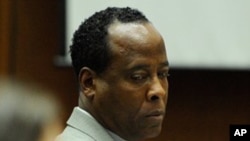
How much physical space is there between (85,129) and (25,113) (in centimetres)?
47

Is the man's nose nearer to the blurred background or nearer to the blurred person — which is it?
the blurred person

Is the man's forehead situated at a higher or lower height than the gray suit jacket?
higher

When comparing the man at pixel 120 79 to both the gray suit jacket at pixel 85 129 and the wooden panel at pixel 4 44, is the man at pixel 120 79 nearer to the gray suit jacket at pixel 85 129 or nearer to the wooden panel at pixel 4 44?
the gray suit jacket at pixel 85 129

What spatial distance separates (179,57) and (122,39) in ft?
5.27

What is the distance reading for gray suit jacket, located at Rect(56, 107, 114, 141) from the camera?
111 centimetres

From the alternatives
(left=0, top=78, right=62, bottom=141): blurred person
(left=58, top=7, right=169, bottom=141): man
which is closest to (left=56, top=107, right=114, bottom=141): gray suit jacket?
(left=58, top=7, right=169, bottom=141): man

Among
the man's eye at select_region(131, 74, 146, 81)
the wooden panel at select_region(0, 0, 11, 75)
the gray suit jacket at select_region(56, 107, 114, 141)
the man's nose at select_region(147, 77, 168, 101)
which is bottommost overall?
the gray suit jacket at select_region(56, 107, 114, 141)

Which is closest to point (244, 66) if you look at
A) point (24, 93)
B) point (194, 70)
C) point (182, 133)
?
point (194, 70)

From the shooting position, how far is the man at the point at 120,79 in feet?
3.78

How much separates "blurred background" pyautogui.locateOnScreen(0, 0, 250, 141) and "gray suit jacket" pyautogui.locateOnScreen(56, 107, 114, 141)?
1.55 meters

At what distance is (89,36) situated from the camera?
46.2 inches

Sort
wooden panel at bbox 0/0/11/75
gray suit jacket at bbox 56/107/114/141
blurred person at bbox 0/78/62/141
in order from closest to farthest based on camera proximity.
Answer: blurred person at bbox 0/78/62/141, gray suit jacket at bbox 56/107/114/141, wooden panel at bbox 0/0/11/75

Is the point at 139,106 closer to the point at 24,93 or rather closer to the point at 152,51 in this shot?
the point at 152,51

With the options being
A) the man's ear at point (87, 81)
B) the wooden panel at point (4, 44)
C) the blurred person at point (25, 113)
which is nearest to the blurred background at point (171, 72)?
the wooden panel at point (4, 44)
